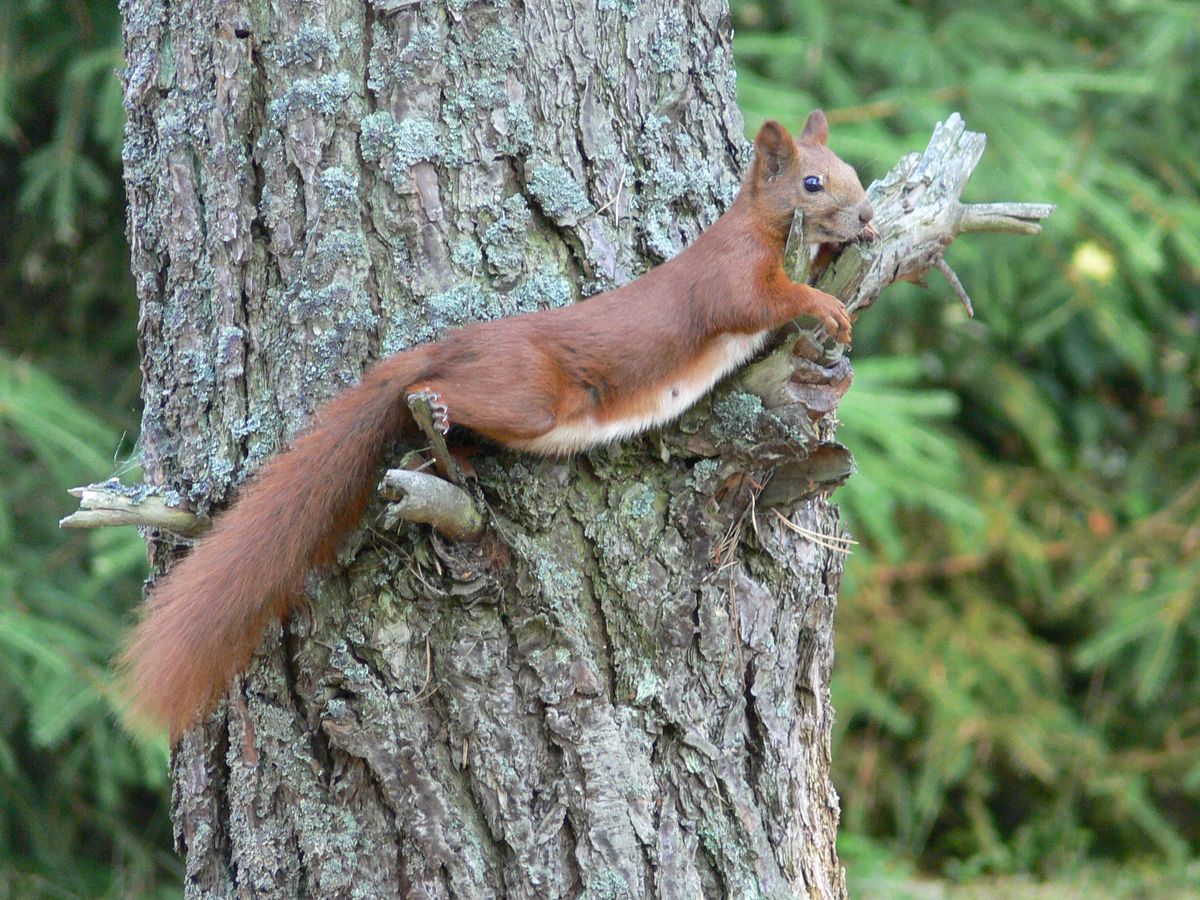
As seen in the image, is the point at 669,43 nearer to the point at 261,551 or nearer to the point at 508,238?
the point at 508,238

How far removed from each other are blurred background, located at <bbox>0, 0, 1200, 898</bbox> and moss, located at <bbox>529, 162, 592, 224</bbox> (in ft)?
5.55

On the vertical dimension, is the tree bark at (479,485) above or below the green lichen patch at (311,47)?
below

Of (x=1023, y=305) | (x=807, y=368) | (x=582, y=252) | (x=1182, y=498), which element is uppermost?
(x=582, y=252)

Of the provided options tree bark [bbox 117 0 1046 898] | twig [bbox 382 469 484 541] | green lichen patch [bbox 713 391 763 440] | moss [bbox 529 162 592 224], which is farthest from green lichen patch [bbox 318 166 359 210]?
green lichen patch [bbox 713 391 763 440]

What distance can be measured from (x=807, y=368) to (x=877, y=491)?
1.82 meters

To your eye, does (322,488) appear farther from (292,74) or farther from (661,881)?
(661,881)

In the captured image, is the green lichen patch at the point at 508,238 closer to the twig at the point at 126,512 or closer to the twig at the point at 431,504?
the twig at the point at 431,504

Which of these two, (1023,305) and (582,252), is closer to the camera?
(582,252)

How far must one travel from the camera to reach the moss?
5.69 feet

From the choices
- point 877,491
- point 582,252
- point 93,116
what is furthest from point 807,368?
point 93,116

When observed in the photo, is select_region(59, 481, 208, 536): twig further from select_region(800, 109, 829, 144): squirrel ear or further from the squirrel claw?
select_region(800, 109, 829, 144): squirrel ear

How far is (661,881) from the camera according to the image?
5.47ft

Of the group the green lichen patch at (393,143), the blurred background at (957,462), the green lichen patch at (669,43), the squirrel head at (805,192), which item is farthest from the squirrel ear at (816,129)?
the blurred background at (957,462)

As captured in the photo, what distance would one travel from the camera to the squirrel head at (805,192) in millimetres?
1801
